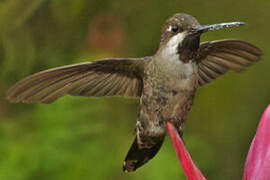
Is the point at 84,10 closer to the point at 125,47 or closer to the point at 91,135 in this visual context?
the point at 125,47

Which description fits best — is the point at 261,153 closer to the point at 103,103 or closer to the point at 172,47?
the point at 172,47

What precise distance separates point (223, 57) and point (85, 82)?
18 centimetres

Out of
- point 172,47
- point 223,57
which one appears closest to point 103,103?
point 223,57

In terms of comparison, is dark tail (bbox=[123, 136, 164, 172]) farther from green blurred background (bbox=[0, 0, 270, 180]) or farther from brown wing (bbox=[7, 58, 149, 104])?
green blurred background (bbox=[0, 0, 270, 180])

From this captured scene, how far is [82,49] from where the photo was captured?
3.56 ft

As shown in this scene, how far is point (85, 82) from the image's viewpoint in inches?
21.7

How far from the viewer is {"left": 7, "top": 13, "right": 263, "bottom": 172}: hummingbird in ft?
1.51

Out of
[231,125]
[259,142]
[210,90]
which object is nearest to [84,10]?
[210,90]

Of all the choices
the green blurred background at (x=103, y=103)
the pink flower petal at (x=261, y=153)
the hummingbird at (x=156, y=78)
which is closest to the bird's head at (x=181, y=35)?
the hummingbird at (x=156, y=78)

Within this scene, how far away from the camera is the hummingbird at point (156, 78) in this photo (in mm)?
461

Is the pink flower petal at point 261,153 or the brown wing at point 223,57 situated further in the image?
the brown wing at point 223,57

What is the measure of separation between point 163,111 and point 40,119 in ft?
1.96

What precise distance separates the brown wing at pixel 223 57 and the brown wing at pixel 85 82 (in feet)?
0.27

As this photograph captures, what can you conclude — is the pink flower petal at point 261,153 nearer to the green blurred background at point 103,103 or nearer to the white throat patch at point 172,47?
the white throat patch at point 172,47
